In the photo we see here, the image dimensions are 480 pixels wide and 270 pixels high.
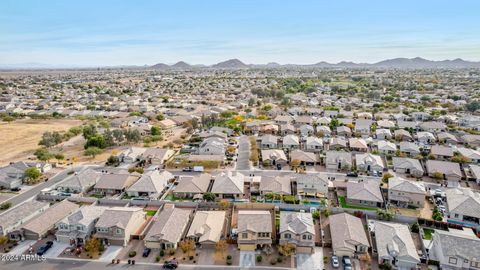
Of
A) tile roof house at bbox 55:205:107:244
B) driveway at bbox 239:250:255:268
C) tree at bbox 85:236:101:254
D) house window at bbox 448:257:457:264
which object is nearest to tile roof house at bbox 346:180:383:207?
house window at bbox 448:257:457:264

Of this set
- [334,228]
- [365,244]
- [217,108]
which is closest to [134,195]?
[334,228]

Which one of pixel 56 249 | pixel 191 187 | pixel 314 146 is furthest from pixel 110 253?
pixel 314 146

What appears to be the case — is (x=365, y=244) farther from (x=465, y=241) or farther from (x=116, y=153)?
(x=116, y=153)

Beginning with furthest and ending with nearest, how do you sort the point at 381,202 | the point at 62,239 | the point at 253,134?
1. the point at 253,134
2. the point at 381,202
3. the point at 62,239

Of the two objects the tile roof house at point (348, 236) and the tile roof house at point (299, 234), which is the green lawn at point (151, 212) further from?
the tile roof house at point (348, 236)

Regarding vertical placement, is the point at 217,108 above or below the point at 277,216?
above

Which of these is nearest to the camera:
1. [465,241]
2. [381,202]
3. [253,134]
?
[465,241]
